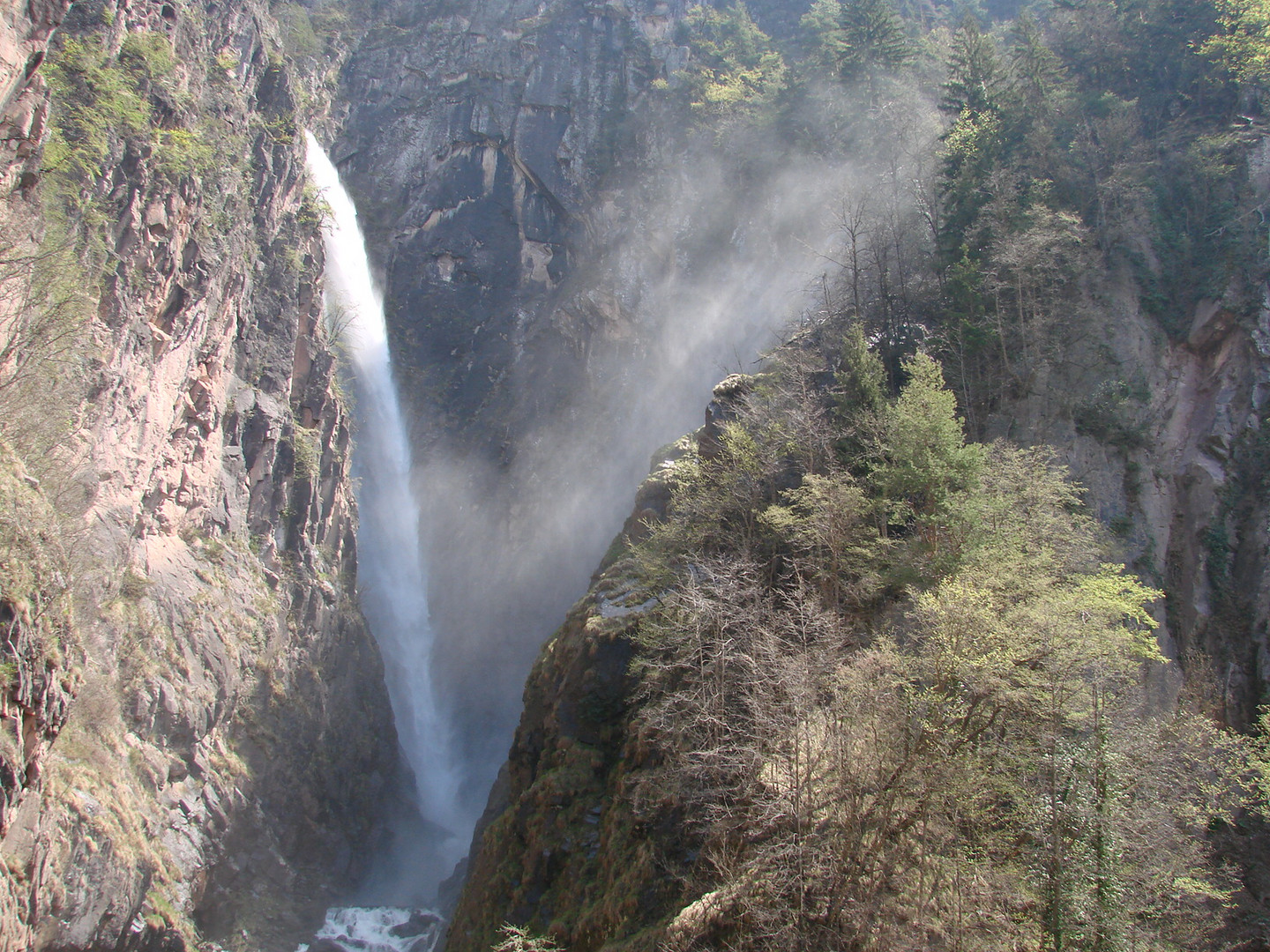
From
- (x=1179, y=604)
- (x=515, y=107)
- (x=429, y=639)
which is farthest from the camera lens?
(x=515, y=107)

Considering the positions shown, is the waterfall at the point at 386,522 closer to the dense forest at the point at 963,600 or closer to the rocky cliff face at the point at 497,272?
the rocky cliff face at the point at 497,272

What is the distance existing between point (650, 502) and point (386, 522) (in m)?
21.4

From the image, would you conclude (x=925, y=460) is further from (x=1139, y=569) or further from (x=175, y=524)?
(x=175, y=524)

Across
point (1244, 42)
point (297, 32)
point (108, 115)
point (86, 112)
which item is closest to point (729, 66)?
point (297, 32)

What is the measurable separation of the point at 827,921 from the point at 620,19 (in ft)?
178

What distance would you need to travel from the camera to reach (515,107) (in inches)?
1834

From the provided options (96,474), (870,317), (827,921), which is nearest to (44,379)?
(96,474)

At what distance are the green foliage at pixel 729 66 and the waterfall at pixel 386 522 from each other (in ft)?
73.0

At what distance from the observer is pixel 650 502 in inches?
944

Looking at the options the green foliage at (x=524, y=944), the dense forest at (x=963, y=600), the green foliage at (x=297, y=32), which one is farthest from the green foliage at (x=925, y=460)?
the green foliage at (x=297, y=32)

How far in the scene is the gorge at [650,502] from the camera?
1020cm

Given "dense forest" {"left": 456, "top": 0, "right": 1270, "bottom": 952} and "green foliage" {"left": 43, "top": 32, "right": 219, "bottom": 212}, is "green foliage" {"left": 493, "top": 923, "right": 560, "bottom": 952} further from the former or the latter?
"green foliage" {"left": 43, "top": 32, "right": 219, "bottom": 212}

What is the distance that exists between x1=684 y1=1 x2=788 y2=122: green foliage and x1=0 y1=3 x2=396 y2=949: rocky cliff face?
24097 mm

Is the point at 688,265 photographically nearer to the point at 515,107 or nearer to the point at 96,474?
the point at 515,107
